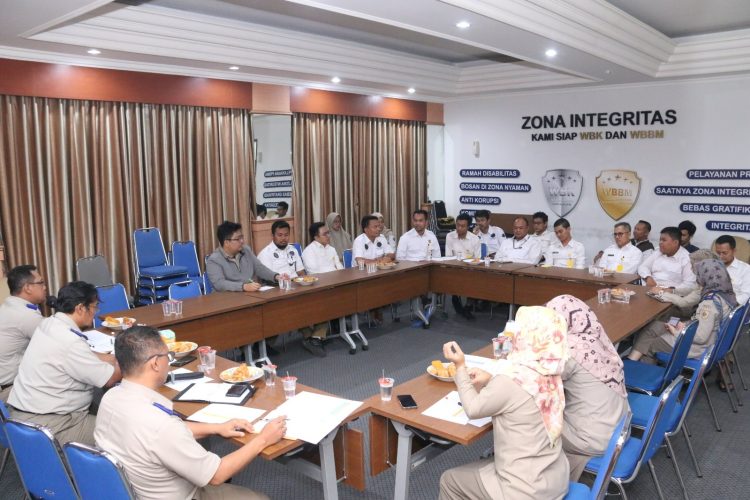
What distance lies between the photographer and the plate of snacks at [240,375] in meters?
3.15

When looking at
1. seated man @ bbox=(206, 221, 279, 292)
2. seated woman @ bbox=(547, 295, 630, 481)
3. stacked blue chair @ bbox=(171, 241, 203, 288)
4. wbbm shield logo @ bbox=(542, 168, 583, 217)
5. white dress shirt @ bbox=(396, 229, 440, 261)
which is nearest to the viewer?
seated woman @ bbox=(547, 295, 630, 481)

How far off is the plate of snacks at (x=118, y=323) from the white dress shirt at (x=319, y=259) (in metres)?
2.74

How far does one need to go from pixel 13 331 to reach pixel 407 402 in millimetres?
2334

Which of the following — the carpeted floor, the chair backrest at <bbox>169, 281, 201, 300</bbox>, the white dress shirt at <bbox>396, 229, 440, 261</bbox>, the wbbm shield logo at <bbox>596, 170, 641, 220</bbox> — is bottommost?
the carpeted floor

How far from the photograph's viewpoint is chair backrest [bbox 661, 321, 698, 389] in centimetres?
375

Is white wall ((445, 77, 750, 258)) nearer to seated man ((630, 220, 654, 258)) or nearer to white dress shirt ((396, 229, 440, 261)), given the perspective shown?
seated man ((630, 220, 654, 258))

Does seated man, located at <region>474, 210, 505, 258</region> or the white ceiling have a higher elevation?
the white ceiling

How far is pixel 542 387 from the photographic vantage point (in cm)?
247

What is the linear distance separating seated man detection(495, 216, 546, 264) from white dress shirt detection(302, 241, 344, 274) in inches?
82.6

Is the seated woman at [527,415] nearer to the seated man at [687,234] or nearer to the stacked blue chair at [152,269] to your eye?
the stacked blue chair at [152,269]

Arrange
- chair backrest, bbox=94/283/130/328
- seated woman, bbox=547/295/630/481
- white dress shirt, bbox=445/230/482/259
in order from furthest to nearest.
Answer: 1. white dress shirt, bbox=445/230/482/259
2. chair backrest, bbox=94/283/130/328
3. seated woman, bbox=547/295/630/481

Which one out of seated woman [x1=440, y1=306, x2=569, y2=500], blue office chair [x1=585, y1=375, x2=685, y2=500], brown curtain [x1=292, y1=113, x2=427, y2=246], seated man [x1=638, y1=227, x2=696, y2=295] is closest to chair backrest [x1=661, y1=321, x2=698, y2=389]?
blue office chair [x1=585, y1=375, x2=685, y2=500]

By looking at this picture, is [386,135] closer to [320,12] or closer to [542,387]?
[320,12]

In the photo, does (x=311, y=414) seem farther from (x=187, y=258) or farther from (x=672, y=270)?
(x=187, y=258)
